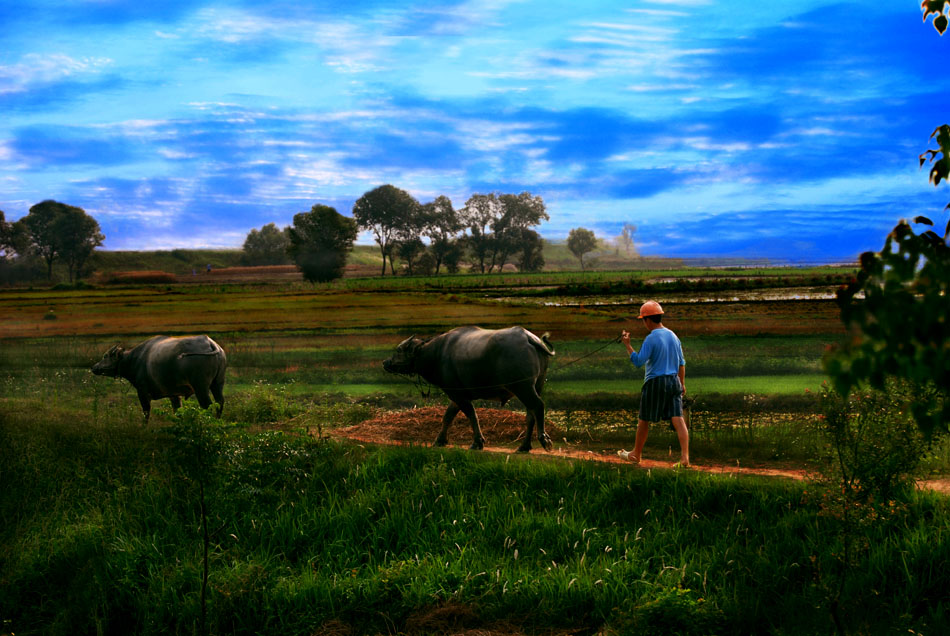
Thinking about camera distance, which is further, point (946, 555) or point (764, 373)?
point (764, 373)

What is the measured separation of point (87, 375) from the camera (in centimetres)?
2058

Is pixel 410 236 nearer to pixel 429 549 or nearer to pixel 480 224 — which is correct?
pixel 480 224

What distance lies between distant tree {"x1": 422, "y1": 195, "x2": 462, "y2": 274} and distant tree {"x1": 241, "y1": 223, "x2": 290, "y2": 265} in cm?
1301

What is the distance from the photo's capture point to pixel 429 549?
7.55 meters

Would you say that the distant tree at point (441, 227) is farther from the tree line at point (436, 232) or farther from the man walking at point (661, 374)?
the man walking at point (661, 374)

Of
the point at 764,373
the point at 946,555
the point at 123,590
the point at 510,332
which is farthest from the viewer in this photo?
the point at 764,373

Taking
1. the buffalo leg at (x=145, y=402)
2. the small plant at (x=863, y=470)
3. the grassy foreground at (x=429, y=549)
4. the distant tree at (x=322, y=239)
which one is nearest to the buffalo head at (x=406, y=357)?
the grassy foreground at (x=429, y=549)

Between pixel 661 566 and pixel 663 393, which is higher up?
pixel 663 393

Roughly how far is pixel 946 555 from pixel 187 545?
28.5ft

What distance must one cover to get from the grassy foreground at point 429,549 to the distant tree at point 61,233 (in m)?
29.5

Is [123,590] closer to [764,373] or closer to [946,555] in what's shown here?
[946,555]

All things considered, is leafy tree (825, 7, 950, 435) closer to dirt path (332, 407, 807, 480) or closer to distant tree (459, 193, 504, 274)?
dirt path (332, 407, 807, 480)

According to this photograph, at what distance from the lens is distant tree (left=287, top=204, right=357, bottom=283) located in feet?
145

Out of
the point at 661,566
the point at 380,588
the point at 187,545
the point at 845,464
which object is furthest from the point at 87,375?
the point at 845,464
